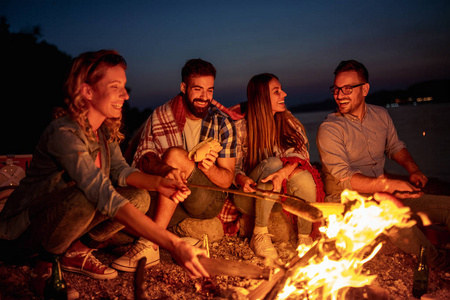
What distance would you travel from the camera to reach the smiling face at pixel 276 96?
15.1ft

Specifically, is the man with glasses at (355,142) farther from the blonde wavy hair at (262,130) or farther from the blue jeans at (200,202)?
the blue jeans at (200,202)

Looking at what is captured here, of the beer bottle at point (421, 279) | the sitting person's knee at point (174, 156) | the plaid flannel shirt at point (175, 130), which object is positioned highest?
the plaid flannel shirt at point (175, 130)

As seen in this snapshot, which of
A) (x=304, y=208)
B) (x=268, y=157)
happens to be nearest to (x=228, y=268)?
(x=304, y=208)

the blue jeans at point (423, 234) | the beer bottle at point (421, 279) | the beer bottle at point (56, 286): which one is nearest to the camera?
the beer bottle at point (56, 286)

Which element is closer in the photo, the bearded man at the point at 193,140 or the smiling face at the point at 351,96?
the bearded man at the point at 193,140

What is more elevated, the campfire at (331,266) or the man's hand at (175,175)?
the man's hand at (175,175)

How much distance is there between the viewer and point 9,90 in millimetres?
12188

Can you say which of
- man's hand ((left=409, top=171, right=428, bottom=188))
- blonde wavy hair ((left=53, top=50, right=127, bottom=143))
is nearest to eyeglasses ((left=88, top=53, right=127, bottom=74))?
blonde wavy hair ((left=53, top=50, right=127, bottom=143))

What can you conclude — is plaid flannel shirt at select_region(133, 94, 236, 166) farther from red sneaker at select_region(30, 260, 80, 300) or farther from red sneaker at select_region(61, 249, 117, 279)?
red sneaker at select_region(30, 260, 80, 300)

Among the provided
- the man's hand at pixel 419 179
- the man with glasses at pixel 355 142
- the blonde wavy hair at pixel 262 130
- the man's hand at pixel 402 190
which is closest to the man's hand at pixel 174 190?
the blonde wavy hair at pixel 262 130

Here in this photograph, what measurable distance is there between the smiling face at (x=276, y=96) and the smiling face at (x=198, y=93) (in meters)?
0.77

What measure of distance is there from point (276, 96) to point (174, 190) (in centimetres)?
207

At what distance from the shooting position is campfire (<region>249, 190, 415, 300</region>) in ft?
8.91

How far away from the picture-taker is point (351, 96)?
14.4 ft
